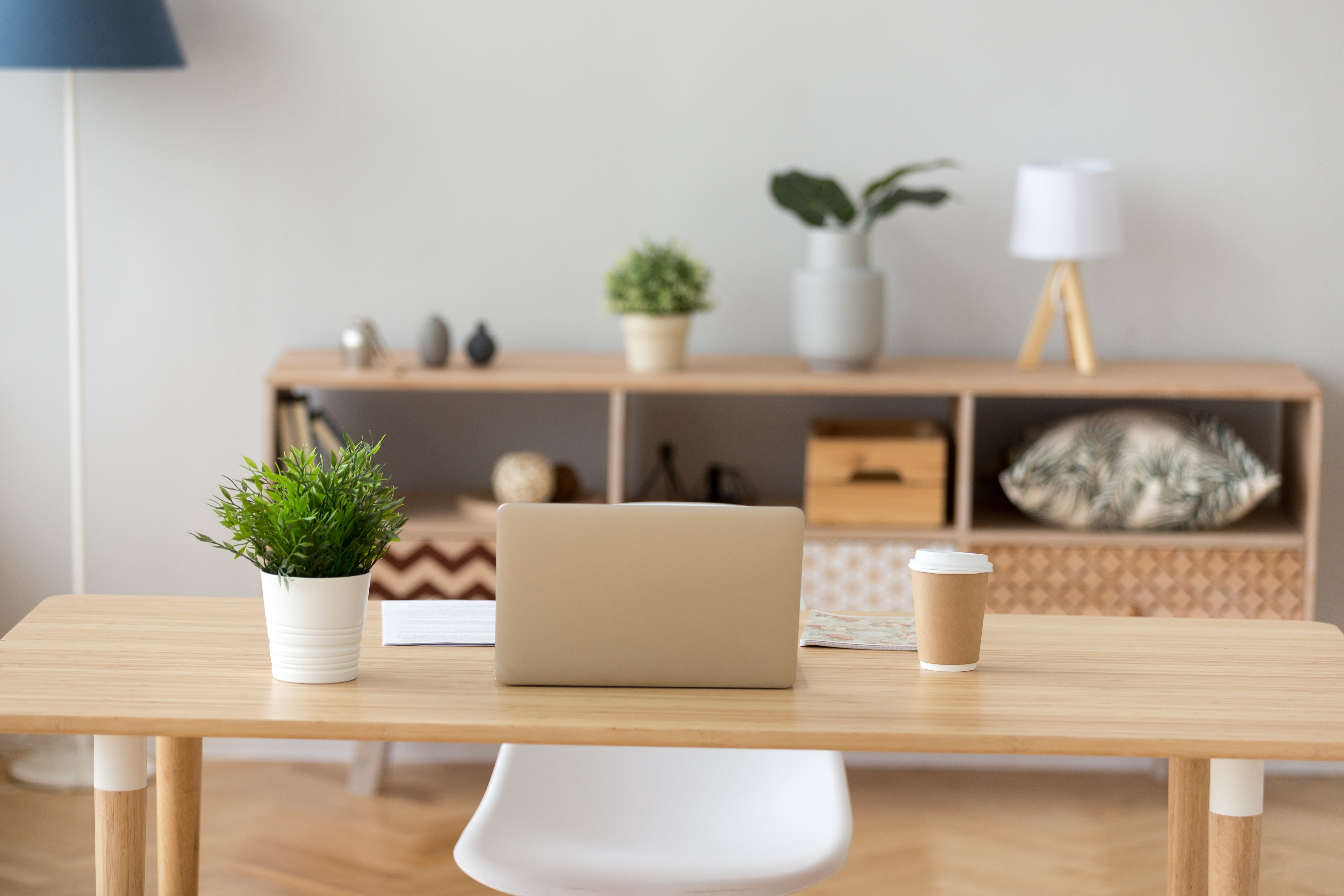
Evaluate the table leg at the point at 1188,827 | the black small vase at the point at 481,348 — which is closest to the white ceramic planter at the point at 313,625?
the table leg at the point at 1188,827

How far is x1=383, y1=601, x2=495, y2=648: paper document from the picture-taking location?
5.11ft

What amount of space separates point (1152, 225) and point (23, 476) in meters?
2.68

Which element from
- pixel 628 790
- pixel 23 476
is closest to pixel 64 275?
A: pixel 23 476

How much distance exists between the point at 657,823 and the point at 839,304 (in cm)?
A: 135

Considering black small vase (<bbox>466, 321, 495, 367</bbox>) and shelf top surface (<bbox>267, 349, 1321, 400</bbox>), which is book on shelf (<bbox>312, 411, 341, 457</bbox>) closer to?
shelf top surface (<bbox>267, 349, 1321, 400</bbox>)

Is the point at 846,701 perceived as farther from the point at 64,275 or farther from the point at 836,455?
the point at 64,275

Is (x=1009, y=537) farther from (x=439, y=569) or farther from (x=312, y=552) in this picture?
(x=312, y=552)

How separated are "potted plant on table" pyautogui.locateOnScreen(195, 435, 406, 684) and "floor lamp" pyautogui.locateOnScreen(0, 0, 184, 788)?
1752 mm

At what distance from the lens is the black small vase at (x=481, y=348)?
113 inches

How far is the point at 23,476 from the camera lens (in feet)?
10.4

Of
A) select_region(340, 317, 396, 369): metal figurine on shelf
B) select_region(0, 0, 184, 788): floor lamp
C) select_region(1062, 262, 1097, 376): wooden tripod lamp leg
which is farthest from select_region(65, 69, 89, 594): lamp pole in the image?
select_region(1062, 262, 1097, 376): wooden tripod lamp leg

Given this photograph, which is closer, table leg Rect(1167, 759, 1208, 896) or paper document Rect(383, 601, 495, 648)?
paper document Rect(383, 601, 495, 648)

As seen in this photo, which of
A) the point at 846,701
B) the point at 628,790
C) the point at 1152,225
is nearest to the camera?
the point at 846,701

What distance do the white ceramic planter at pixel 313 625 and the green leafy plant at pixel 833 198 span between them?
1698mm
